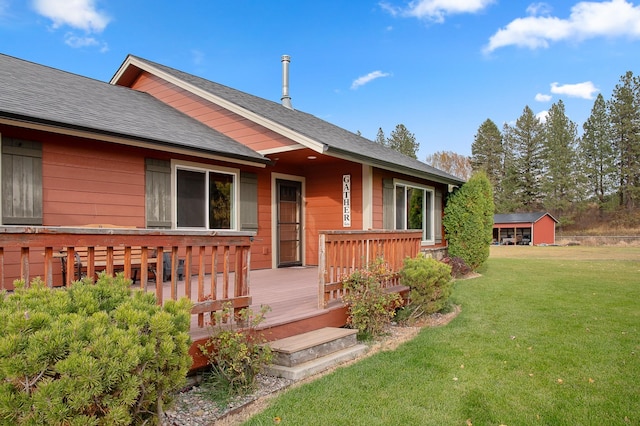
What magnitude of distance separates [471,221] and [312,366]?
9480 millimetres

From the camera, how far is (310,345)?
4.09m

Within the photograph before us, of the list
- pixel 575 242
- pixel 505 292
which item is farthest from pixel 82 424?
pixel 575 242

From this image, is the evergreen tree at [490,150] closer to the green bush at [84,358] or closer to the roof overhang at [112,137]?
the roof overhang at [112,137]

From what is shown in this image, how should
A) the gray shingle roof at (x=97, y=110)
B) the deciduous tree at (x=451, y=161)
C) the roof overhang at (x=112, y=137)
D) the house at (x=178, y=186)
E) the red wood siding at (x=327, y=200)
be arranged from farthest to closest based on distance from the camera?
the deciduous tree at (x=451, y=161), the red wood siding at (x=327, y=200), the gray shingle roof at (x=97, y=110), the roof overhang at (x=112, y=137), the house at (x=178, y=186)

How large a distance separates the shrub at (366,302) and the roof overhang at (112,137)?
359cm

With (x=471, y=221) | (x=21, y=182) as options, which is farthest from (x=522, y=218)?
(x=21, y=182)

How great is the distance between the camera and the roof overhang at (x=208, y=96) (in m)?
7.57

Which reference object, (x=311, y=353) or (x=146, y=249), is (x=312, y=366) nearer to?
(x=311, y=353)

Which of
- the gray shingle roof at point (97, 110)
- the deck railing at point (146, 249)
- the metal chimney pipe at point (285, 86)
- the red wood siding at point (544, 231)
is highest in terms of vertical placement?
the metal chimney pipe at point (285, 86)

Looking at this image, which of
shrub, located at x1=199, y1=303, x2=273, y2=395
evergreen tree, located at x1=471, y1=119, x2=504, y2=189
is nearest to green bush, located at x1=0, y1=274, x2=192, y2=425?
shrub, located at x1=199, y1=303, x2=273, y2=395

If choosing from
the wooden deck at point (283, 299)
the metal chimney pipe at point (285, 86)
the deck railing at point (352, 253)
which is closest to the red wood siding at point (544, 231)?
the metal chimney pipe at point (285, 86)

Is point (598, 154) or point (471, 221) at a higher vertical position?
point (598, 154)

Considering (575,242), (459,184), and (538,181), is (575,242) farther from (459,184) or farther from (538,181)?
(459,184)

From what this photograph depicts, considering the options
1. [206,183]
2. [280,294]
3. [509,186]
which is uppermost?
[509,186]
